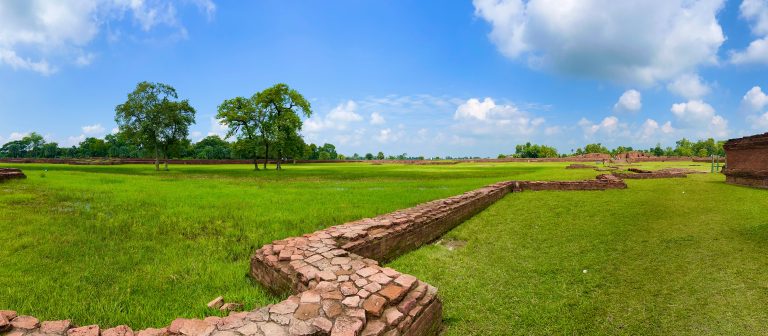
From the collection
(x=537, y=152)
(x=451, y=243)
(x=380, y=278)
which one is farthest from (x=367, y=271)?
(x=537, y=152)

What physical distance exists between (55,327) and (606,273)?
20.4 feet

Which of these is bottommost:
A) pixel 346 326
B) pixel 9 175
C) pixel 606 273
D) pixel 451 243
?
pixel 451 243

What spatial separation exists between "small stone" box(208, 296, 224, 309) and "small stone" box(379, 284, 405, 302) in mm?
1861

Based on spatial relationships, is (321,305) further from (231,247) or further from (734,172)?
(734,172)

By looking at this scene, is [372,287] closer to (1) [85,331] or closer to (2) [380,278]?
(2) [380,278]

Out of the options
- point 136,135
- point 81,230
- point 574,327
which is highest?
point 136,135

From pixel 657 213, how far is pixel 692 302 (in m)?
6.10

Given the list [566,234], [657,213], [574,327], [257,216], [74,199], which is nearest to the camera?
[574,327]

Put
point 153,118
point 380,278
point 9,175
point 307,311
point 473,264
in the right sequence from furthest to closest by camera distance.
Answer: point 153,118
point 9,175
point 473,264
point 380,278
point 307,311

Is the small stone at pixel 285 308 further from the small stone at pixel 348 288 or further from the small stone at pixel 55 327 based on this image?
the small stone at pixel 55 327

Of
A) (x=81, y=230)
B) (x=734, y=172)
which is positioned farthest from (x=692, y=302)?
(x=734, y=172)

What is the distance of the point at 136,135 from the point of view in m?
30.4

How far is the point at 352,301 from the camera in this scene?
3.06 m

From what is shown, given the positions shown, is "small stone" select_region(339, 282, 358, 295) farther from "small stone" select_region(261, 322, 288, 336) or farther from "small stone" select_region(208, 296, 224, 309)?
"small stone" select_region(208, 296, 224, 309)
